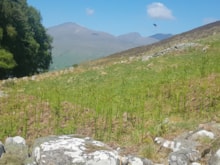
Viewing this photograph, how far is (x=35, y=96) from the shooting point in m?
19.7

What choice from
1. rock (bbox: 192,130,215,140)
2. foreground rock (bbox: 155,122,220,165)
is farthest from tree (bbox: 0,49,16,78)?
rock (bbox: 192,130,215,140)

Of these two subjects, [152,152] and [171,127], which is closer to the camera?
[152,152]

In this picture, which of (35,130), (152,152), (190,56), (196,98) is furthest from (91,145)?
(190,56)

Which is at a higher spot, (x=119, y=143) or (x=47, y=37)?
(x=47, y=37)

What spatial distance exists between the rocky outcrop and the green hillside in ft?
3.51

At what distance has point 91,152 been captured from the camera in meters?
9.12

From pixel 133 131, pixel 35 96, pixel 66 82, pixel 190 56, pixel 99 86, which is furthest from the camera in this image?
pixel 190 56

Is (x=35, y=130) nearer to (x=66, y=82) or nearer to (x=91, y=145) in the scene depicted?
(x=91, y=145)

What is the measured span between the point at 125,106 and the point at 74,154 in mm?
7627

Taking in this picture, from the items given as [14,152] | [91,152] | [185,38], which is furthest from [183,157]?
[185,38]

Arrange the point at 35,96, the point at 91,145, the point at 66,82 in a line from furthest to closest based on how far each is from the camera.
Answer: the point at 66,82, the point at 35,96, the point at 91,145

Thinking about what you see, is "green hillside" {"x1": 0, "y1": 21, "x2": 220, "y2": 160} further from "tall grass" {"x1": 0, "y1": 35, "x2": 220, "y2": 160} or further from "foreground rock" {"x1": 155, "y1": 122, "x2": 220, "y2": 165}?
"foreground rock" {"x1": 155, "y1": 122, "x2": 220, "y2": 165}

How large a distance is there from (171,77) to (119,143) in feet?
30.2

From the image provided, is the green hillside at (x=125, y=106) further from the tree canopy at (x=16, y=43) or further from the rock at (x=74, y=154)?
the tree canopy at (x=16, y=43)
